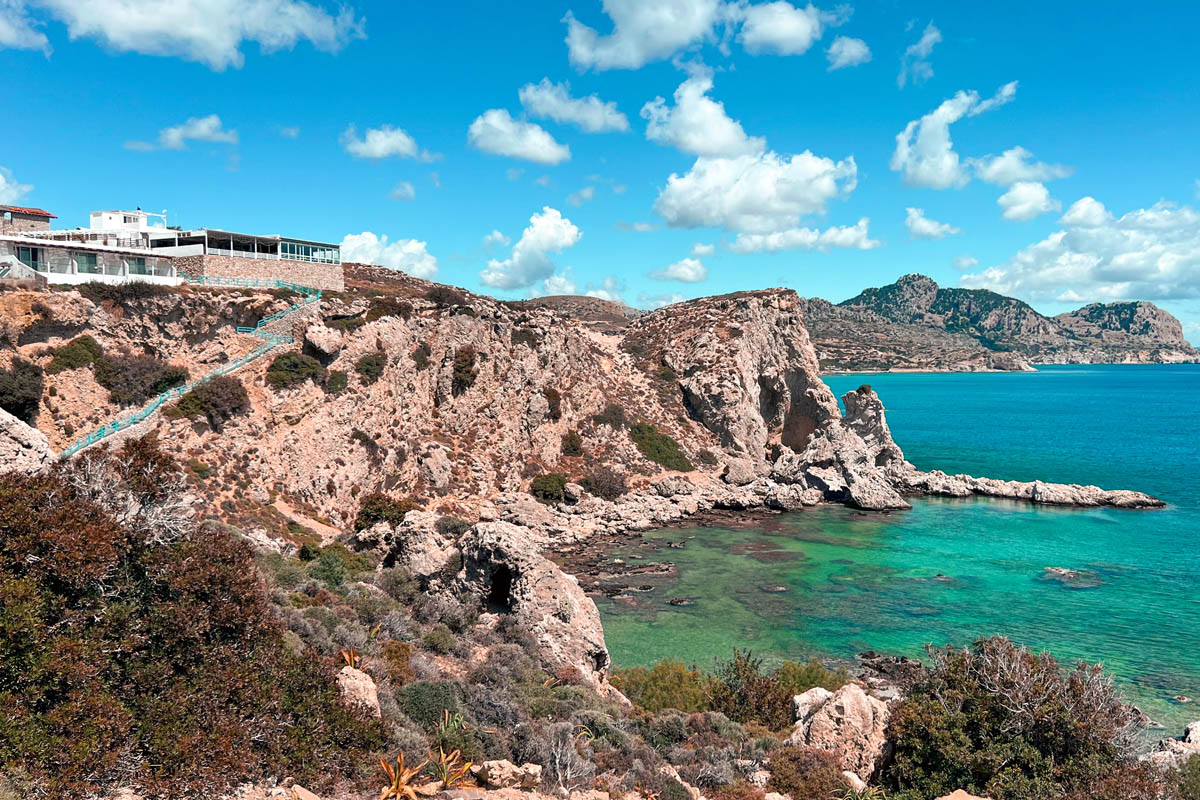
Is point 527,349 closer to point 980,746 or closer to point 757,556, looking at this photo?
point 757,556

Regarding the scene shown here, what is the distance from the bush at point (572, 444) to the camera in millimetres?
57094

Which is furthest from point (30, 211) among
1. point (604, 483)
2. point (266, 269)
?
point (604, 483)

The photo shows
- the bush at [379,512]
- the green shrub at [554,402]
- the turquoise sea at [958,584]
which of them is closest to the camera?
the turquoise sea at [958,584]

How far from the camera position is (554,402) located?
57.7m

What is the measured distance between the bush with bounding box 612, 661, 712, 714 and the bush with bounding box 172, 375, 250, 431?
26718 mm

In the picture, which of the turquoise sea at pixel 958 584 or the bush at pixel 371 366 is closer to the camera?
the turquoise sea at pixel 958 584

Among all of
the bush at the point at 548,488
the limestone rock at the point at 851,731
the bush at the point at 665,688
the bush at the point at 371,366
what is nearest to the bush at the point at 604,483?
the bush at the point at 548,488

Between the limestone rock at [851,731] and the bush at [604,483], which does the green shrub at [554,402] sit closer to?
the bush at [604,483]

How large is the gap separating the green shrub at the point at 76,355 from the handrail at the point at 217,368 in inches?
150

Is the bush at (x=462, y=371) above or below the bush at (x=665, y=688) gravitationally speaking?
above

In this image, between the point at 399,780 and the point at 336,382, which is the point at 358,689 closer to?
the point at 399,780

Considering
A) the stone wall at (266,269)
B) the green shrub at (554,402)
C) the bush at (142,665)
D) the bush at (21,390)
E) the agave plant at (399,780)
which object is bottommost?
the agave plant at (399,780)

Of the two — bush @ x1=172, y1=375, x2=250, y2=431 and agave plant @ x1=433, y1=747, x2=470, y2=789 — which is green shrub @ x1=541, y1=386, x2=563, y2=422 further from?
agave plant @ x1=433, y1=747, x2=470, y2=789

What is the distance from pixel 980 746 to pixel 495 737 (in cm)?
915
